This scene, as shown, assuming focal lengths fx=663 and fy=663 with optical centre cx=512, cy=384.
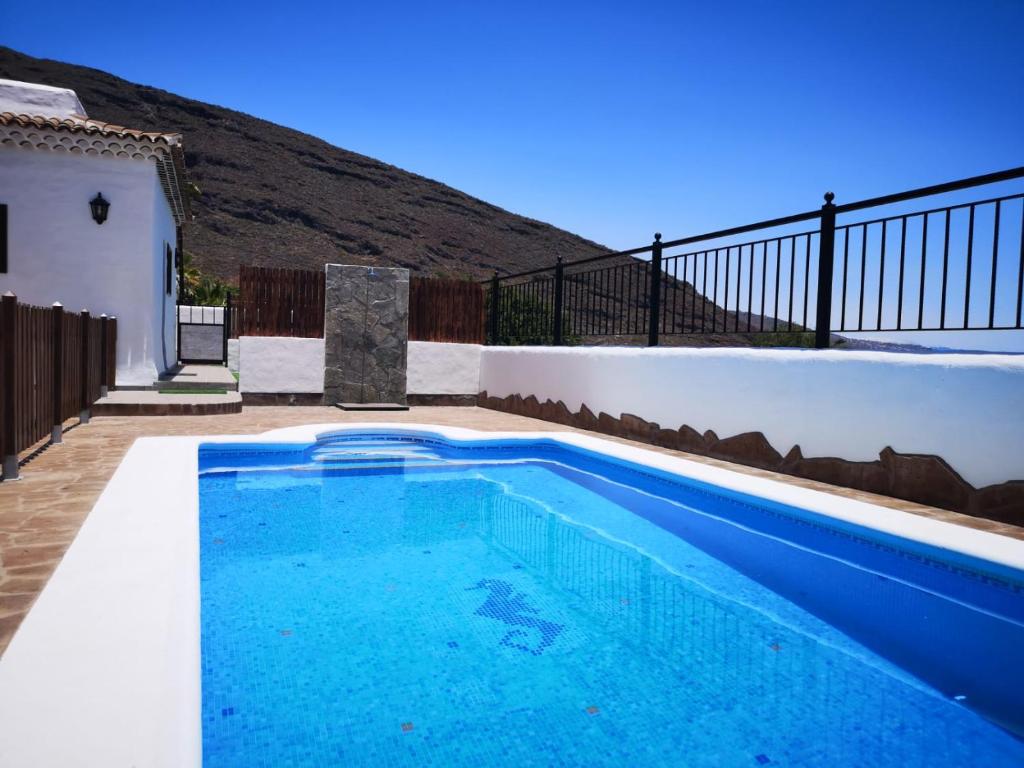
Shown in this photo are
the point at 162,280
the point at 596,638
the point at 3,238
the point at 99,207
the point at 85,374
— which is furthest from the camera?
the point at 162,280

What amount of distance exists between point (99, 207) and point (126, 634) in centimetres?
888

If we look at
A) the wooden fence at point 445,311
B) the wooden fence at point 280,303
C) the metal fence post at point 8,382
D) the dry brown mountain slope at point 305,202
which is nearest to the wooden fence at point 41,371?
the metal fence post at point 8,382

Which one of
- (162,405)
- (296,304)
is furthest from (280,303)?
(162,405)

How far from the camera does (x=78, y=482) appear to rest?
4.21 metres

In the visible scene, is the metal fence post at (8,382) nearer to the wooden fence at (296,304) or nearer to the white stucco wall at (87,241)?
the wooden fence at (296,304)

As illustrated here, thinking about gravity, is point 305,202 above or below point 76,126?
above

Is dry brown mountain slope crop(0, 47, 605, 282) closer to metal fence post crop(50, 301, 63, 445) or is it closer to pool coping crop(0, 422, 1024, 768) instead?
metal fence post crop(50, 301, 63, 445)

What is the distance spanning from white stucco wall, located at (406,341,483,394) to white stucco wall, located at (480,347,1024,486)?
3.41m

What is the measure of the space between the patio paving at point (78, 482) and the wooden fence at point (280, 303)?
5.00 feet

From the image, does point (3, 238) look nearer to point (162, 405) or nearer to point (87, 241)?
point (87, 241)

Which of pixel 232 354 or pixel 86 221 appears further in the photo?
pixel 232 354

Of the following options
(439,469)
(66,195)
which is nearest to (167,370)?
(66,195)

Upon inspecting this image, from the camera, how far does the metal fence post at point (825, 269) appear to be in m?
5.51

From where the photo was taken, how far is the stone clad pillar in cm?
1034
